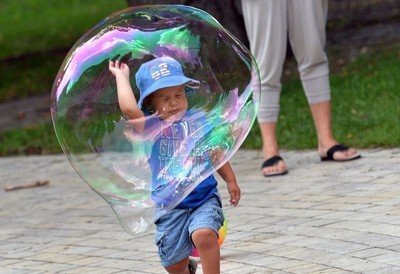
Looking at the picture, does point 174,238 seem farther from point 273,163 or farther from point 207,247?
point 273,163

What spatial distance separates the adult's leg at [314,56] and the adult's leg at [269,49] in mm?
95

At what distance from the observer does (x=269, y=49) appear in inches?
316

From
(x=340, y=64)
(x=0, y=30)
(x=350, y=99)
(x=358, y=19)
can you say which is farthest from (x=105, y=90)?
(x=0, y=30)

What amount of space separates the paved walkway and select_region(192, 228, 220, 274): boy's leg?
0.62 metres

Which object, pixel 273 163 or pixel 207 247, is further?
pixel 273 163

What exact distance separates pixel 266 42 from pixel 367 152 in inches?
47.3

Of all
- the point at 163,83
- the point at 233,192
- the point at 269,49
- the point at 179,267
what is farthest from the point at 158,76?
the point at 269,49

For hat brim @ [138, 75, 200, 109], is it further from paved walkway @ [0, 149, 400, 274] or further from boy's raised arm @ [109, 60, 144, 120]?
paved walkway @ [0, 149, 400, 274]

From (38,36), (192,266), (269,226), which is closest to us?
(192,266)

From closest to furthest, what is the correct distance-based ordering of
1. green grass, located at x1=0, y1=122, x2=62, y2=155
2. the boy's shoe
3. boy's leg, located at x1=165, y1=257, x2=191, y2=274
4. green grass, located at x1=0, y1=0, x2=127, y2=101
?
boy's leg, located at x1=165, y1=257, x2=191, y2=274
the boy's shoe
green grass, located at x1=0, y1=122, x2=62, y2=155
green grass, located at x1=0, y1=0, x2=127, y2=101

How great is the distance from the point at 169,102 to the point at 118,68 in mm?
354

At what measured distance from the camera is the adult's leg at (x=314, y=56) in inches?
313

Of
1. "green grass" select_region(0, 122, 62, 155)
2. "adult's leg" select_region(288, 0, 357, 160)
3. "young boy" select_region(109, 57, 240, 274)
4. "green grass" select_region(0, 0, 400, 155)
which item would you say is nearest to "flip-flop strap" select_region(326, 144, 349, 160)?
"adult's leg" select_region(288, 0, 357, 160)

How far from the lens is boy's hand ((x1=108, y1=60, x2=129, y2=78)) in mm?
5207
